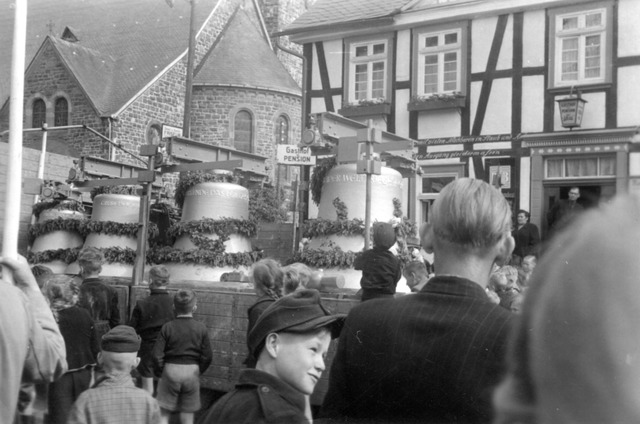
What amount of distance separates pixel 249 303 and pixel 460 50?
9577 mm

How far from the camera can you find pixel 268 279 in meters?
4.80

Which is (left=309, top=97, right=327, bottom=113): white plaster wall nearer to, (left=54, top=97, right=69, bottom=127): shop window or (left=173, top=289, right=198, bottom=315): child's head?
(left=173, top=289, right=198, bottom=315): child's head

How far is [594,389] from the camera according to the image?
28.2 inches

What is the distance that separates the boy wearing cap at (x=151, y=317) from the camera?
627 centimetres

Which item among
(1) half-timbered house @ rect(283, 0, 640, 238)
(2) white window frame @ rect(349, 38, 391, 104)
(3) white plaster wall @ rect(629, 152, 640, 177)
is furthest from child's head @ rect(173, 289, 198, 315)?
(2) white window frame @ rect(349, 38, 391, 104)

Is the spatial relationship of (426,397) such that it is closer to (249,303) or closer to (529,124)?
(249,303)

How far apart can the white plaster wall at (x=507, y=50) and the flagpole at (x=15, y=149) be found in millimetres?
9833

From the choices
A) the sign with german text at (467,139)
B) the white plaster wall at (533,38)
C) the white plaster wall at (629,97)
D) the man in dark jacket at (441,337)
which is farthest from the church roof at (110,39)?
the man in dark jacket at (441,337)

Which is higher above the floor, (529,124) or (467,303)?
(529,124)

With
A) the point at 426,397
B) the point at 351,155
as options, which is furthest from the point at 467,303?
the point at 351,155

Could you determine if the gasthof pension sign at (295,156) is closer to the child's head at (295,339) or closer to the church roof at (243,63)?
the child's head at (295,339)

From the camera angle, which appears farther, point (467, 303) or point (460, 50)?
point (460, 50)

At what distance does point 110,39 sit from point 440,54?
845 inches

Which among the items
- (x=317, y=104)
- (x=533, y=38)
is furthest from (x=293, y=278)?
(x=317, y=104)
